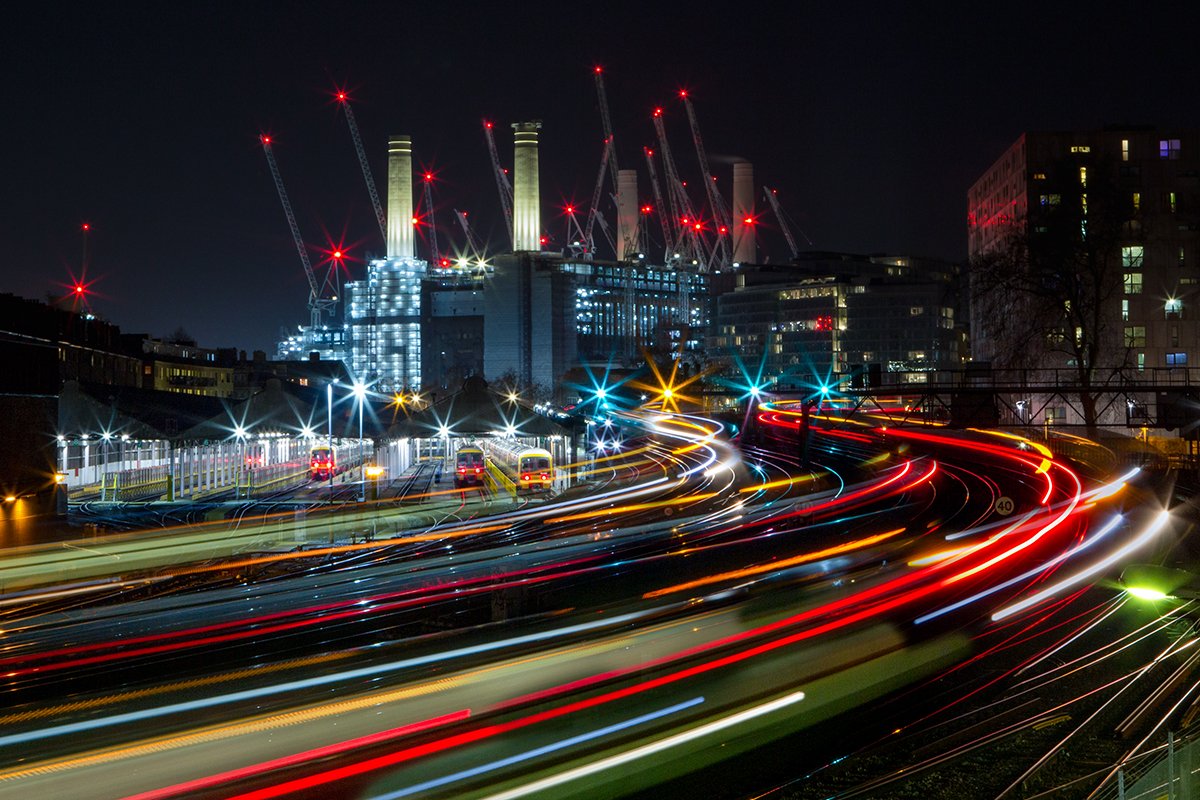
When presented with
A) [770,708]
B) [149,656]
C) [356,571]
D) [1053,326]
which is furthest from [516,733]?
[1053,326]

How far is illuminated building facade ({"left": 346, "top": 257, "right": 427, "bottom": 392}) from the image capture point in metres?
178

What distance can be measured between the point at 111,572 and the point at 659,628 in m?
10.8

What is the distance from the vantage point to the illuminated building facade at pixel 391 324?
7003 inches

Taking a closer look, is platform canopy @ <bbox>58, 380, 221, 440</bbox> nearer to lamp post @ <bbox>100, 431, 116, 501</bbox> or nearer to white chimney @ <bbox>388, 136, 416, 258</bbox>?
lamp post @ <bbox>100, 431, 116, 501</bbox>

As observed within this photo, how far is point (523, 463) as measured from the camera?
144ft

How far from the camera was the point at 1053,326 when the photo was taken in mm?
46938

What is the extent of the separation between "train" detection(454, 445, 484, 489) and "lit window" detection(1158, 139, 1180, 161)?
4045cm

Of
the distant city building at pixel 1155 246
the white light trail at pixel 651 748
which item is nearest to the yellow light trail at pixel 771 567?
the white light trail at pixel 651 748

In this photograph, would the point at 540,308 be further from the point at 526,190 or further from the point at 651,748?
the point at 651,748

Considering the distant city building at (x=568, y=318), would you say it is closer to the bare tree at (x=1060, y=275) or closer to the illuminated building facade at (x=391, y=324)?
the illuminated building facade at (x=391, y=324)

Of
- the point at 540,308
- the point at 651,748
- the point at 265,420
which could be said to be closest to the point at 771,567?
the point at 651,748

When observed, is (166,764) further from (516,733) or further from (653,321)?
(653,321)

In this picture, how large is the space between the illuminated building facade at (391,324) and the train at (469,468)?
139 m

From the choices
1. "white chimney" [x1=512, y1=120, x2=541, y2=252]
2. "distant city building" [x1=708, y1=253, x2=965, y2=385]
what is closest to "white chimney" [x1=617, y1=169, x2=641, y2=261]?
"white chimney" [x1=512, y1=120, x2=541, y2=252]
